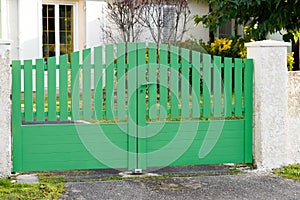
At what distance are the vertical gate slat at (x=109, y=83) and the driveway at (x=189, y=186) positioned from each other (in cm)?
77

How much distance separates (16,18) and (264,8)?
6.32 meters

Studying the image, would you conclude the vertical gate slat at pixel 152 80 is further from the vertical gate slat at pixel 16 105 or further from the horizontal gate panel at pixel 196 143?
the vertical gate slat at pixel 16 105

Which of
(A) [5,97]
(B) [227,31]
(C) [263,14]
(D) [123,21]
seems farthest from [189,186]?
(B) [227,31]

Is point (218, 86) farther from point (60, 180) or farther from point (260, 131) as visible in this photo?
point (60, 180)

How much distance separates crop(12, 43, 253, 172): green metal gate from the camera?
19.9 feet

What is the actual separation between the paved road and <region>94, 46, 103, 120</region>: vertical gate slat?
2.72 ft

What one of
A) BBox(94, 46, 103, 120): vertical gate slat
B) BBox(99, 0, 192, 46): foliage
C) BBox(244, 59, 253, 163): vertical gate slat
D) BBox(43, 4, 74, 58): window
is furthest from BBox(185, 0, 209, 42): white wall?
BBox(94, 46, 103, 120): vertical gate slat

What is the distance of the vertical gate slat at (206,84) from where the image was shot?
6.46 m

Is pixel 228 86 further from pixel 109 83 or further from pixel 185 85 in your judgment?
pixel 109 83

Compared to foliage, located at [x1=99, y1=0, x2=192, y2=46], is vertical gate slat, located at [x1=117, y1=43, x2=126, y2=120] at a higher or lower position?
lower

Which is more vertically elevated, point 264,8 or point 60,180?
point 264,8

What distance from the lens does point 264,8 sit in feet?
34.2

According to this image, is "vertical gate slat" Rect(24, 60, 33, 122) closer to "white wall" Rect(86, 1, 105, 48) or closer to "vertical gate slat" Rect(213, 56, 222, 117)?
"vertical gate slat" Rect(213, 56, 222, 117)

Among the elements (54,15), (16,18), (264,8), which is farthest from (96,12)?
(264,8)
